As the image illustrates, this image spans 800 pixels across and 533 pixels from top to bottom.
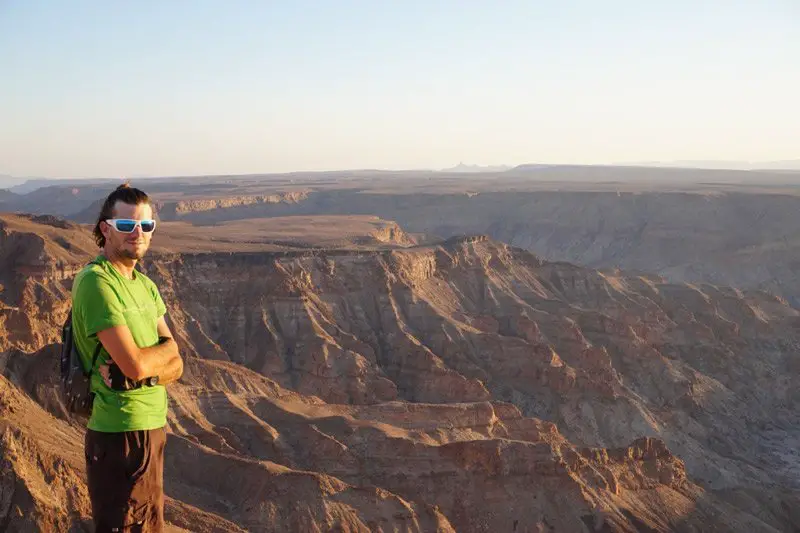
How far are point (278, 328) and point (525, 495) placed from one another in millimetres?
29818

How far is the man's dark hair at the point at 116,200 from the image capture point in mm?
7020

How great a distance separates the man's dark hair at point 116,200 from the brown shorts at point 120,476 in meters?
1.55

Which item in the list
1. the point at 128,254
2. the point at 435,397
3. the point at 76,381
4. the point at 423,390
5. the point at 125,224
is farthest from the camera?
the point at 423,390

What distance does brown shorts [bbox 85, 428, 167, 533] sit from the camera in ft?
22.2

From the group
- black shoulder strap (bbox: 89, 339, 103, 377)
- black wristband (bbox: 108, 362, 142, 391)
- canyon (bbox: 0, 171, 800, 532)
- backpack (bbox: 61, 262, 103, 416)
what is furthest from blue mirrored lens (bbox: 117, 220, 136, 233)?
canyon (bbox: 0, 171, 800, 532)

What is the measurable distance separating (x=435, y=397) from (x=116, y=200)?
5536 centimetres

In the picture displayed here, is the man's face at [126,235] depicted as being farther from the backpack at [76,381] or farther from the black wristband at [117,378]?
the black wristband at [117,378]

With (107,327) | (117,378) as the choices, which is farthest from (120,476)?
(107,327)

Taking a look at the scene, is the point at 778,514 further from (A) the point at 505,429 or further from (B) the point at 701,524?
(A) the point at 505,429

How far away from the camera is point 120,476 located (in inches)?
268

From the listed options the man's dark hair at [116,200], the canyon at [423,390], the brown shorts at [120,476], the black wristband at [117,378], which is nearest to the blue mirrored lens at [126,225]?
the man's dark hair at [116,200]

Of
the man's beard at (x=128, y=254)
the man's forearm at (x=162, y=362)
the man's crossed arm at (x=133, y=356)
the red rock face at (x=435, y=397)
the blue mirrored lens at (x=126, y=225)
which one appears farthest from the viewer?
the red rock face at (x=435, y=397)

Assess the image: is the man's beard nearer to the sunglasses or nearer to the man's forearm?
the sunglasses

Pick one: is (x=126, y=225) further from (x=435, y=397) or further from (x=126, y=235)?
(x=435, y=397)
